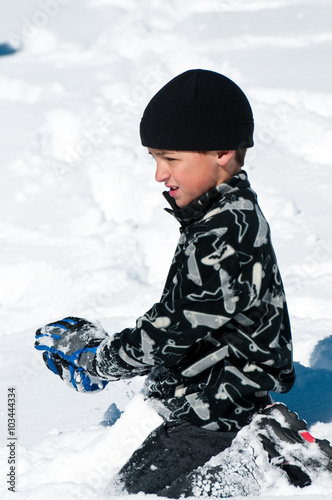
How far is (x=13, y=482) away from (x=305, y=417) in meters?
0.86

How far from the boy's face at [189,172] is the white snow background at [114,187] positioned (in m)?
0.52

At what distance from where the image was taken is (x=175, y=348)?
1.31 metres

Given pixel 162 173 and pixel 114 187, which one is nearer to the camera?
pixel 162 173

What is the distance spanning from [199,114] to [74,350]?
642 mm

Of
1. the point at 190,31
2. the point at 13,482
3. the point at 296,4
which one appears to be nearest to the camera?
the point at 13,482

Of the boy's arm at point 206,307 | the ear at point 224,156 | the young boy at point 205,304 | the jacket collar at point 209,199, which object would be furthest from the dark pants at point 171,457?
the ear at point 224,156

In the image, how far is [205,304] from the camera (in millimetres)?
1275

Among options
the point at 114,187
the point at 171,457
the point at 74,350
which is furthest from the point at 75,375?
the point at 114,187

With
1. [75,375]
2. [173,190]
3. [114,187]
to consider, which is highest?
[173,190]

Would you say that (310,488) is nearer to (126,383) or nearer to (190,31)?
(126,383)

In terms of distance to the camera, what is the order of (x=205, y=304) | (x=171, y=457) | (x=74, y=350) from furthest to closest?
1. (x=74, y=350)
2. (x=171, y=457)
3. (x=205, y=304)

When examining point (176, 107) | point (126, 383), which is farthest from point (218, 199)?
point (126, 383)

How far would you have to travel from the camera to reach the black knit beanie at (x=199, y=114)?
4.30ft

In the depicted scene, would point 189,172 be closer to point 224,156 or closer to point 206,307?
point 224,156
